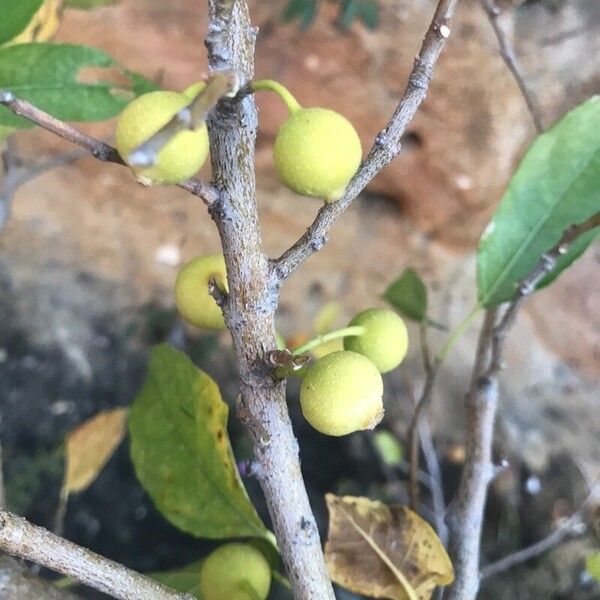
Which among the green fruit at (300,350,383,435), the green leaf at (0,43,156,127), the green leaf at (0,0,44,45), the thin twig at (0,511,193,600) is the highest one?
the green leaf at (0,0,44,45)

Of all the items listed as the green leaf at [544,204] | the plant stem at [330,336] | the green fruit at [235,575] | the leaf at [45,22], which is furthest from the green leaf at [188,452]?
the leaf at [45,22]

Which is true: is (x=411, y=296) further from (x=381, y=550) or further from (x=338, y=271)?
(x=338, y=271)

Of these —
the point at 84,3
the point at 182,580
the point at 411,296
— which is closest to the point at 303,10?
the point at 84,3

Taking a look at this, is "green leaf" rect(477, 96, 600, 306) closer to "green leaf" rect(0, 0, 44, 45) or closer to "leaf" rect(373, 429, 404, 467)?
"green leaf" rect(0, 0, 44, 45)

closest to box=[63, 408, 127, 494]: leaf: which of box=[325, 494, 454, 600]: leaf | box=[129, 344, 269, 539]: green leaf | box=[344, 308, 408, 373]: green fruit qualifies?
box=[129, 344, 269, 539]: green leaf

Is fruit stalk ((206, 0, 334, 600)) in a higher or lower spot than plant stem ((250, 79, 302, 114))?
lower

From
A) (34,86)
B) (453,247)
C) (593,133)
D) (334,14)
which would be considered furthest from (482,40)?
(34,86)

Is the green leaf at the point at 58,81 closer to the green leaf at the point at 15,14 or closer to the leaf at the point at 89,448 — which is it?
the green leaf at the point at 15,14

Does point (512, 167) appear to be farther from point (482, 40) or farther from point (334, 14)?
point (334, 14)

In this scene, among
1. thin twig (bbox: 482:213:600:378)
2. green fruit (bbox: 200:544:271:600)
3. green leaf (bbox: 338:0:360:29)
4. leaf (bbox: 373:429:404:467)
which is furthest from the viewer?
leaf (bbox: 373:429:404:467)
